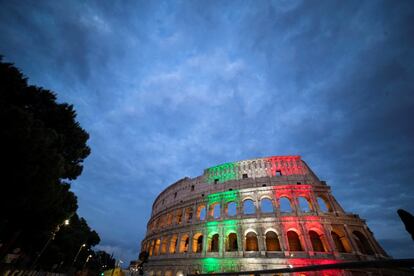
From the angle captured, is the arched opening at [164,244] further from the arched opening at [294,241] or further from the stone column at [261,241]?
the arched opening at [294,241]

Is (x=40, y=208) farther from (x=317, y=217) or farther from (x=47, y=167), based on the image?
(x=317, y=217)

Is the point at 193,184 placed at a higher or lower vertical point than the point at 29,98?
higher

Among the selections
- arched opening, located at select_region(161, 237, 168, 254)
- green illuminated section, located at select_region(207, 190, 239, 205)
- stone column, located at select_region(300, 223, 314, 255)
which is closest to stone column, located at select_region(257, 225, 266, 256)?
stone column, located at select_region(300, 223, 314, 255)

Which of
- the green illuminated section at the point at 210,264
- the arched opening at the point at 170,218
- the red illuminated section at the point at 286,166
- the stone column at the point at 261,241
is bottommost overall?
the green illuminated section at the point at 210,264

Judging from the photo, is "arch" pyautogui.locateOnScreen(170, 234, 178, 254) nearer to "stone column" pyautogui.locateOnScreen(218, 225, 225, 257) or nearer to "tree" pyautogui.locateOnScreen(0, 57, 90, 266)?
"stone column" pyautogui.locateOnScreen(218, 225, 225, 257)

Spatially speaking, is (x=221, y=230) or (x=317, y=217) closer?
(x=317, y=217)

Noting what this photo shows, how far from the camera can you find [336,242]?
853 inches

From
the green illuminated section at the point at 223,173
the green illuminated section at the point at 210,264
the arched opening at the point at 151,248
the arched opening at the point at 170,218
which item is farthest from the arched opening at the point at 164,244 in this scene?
the green illuminated section at the point at 223,173

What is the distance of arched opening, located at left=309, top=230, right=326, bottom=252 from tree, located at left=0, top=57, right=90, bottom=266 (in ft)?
81.9

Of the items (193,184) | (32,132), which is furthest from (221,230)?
(32,132)

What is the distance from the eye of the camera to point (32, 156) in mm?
9820

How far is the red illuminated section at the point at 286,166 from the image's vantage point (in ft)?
84.8

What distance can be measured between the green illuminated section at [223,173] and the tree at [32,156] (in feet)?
60.4

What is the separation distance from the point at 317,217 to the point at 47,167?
25010 mm
